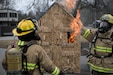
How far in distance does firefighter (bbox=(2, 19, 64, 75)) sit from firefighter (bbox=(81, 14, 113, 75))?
6.21 feet

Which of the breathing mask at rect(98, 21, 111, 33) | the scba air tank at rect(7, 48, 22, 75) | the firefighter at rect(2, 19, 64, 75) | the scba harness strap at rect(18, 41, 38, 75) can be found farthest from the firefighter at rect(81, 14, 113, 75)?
the scba air tank at rect(7, 48, 22, 75)

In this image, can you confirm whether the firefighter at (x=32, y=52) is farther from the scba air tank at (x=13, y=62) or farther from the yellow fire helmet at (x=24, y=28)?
the scba air tank at (x=13, y=62)

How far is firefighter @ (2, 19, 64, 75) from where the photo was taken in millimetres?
4148

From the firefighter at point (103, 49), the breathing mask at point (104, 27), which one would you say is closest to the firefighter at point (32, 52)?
the firefighter at point (103, 49)

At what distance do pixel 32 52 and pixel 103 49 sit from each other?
7.20 ft

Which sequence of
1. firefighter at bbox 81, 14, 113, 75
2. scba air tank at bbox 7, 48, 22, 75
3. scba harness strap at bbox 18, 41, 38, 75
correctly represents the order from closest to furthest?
scba air tank at bbox 7, 48, 22, 75, scba harness strap at bbox 18, 41, 38, 75, firefighter at bbox 81, 14, 113, 75

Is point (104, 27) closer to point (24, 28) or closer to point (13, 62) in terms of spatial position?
point (24, 28)

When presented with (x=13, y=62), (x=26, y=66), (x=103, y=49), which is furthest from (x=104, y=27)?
(x=13, y=62)

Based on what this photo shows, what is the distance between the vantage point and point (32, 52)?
13.6 feet

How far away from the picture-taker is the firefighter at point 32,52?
4.15m

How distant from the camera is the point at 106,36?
595cm

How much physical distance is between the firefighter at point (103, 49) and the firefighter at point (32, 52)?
1894 millimetres

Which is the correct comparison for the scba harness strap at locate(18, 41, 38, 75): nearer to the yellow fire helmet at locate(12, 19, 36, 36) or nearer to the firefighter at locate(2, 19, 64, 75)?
the firefighter at locate(2, 19, 64, 75)

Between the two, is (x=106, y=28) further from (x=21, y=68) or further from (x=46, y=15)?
(x=46, y=15)
